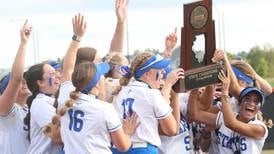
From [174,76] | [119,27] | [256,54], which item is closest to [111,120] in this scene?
[174,76]

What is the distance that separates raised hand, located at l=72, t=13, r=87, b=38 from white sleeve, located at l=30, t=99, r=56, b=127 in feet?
2.18

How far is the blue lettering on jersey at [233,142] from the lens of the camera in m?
5.81

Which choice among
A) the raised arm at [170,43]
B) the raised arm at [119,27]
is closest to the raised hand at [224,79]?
the raised arm at [170,43]

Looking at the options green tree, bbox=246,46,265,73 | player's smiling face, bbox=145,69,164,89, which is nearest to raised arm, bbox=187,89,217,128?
player's smiling face, bbox=145,69,164,89

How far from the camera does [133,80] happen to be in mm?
5680

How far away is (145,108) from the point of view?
5.44 meters

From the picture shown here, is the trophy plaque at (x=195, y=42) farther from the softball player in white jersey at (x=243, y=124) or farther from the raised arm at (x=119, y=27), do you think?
the raised arm at (x=119, y=27)

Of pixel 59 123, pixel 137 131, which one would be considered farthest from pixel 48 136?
pixel 137 131

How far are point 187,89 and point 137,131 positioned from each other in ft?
1.86

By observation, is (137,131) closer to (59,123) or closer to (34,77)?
(59,123)

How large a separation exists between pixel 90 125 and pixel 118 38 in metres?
2.33

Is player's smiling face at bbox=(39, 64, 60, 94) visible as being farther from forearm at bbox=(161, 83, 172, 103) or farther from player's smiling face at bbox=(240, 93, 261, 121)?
player's smiling face at bbox=(240, 93, 261, 121)

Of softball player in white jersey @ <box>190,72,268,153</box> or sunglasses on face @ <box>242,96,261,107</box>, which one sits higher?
sunglasses on face @ <box>242,96,261,107</box>

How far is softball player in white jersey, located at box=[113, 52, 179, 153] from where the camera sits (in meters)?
5.41
